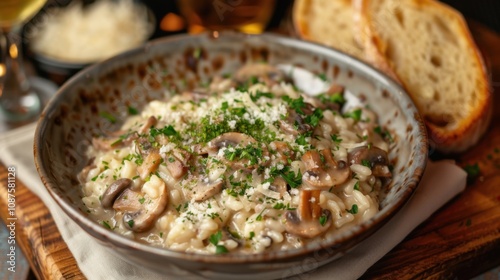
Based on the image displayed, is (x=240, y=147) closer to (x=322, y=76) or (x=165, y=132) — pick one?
(x=165, y=132)

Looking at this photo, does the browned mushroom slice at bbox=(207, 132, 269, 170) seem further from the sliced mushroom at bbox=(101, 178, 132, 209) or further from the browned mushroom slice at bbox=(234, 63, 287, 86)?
the browned mushroom slice at bbox=(234, 63, 287, 86)

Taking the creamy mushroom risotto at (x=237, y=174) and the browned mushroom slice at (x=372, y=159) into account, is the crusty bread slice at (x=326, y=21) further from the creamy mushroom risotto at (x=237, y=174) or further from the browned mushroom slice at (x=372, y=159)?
the browned mushroom slice at (x=372, y=159)

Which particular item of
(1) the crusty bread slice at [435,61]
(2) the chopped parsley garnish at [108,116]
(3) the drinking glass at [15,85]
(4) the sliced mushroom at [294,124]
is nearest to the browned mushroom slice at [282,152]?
(4) the sliced mushroom at [294,124]

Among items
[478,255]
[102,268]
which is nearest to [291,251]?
[102,268]

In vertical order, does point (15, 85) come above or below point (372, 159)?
below

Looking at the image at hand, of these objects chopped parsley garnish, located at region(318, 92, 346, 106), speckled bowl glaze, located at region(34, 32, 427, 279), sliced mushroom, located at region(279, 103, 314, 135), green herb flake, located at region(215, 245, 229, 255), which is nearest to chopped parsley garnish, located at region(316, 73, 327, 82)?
speckled bowl glaze, located at region(34, 32, 427, 279)

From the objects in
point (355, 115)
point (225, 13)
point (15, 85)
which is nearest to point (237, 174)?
point (355, 115)

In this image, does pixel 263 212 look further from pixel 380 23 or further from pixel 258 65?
pixel 380 23

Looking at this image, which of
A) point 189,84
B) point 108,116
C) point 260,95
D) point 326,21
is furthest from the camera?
point 326,21
